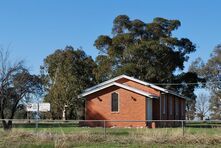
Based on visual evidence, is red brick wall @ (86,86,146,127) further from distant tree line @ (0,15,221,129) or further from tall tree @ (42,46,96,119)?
tall tree @ (42,46,96,119)

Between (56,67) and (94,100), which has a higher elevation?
(56,67)

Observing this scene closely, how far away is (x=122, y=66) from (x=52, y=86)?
55.0 feet

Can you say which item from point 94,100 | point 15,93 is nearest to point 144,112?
point 94,100

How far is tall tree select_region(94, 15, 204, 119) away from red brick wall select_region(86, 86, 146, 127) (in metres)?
16.6

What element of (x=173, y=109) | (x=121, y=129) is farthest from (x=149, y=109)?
(x=121, y=129)

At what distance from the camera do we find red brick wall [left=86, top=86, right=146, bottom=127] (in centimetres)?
4453

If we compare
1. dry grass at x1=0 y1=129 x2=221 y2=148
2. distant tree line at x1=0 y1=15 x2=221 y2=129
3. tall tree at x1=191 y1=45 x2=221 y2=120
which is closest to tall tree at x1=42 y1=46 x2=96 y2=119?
distant tree line at x1=0 y1=15 x2=221 y2=129

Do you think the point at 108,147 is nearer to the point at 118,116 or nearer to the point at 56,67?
the point at 118,116

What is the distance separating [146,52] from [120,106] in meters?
18.7

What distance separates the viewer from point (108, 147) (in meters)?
19.4

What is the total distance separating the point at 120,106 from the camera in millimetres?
45219

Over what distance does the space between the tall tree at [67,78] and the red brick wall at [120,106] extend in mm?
26079

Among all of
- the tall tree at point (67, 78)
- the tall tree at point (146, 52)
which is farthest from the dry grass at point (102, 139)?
the tall tree at point (67, 78)

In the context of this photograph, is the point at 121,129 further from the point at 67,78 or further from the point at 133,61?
the point at 67,78
